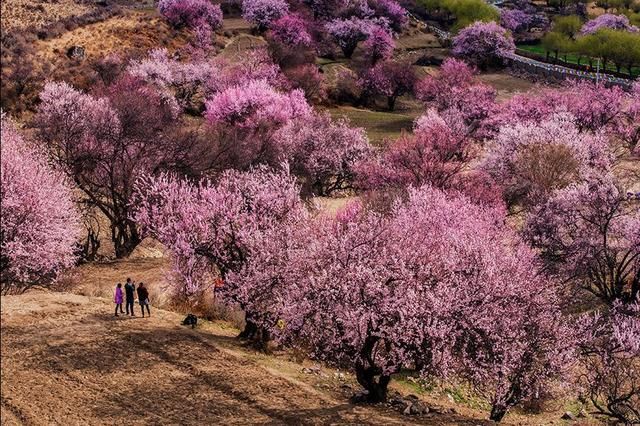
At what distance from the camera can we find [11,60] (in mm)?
73875

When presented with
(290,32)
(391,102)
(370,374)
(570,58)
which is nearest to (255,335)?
(370,374)

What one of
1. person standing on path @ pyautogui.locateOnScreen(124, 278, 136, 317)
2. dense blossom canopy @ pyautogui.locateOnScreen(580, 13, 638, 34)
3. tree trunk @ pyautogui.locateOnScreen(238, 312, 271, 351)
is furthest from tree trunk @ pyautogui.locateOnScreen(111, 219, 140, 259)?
dense blossom canopy @ pyautogui.locateOnScreen(580, 13, 638, 34)

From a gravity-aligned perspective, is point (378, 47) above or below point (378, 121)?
above

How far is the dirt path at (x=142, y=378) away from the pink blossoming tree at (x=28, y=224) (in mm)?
2554

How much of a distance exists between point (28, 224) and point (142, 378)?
7234 millimetres

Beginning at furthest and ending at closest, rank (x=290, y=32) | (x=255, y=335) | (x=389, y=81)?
(x=290, y=32) → (x=389, y=81) → (x=255, y=335)

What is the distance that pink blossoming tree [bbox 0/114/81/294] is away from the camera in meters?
25.0

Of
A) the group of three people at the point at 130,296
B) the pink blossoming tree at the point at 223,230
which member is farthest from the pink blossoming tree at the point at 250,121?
the pink blossoming tree at the point at 223,230

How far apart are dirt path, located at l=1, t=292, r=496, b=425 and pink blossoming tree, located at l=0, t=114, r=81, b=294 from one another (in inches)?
101

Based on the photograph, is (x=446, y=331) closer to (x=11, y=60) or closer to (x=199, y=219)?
(x=199, y=219)

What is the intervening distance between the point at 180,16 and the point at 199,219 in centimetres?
8416

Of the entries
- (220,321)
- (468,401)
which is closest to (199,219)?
(220,321)

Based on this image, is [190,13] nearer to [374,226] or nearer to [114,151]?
[114,151]

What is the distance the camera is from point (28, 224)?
26062 mm
